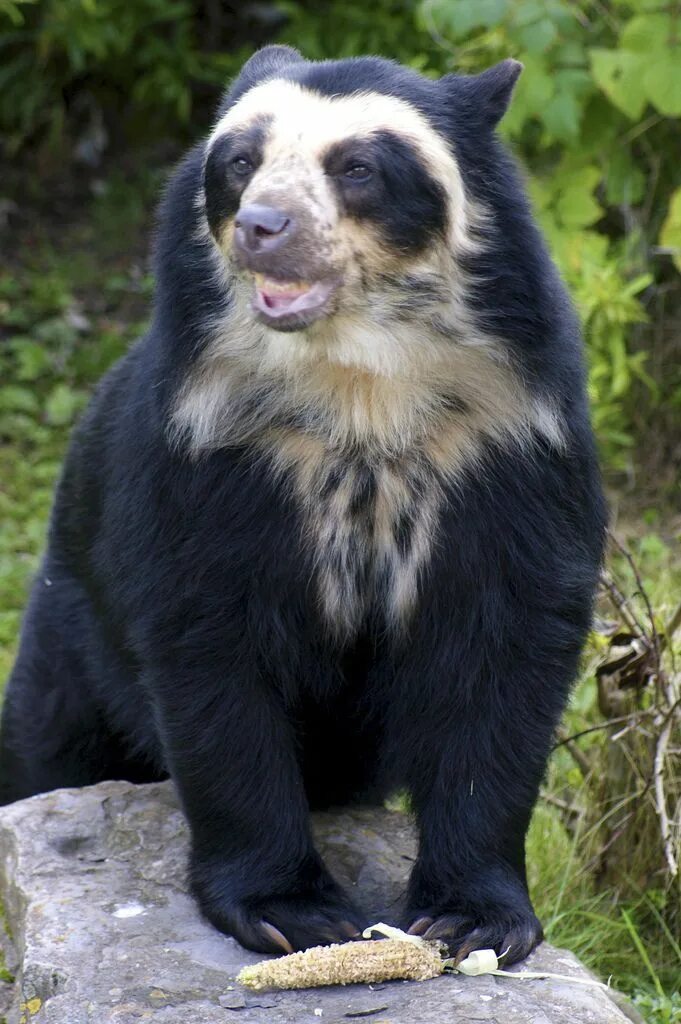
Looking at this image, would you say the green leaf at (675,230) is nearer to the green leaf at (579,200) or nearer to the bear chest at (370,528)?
the green leaf at (579,200)

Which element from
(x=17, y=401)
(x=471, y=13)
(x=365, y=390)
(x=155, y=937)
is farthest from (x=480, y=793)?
(x=17, y=401)

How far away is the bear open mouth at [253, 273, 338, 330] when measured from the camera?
327 cm

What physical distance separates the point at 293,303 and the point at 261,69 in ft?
2.43

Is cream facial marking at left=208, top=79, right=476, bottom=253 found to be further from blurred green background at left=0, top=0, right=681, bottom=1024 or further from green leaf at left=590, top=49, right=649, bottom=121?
green leaf at left=590, top=49, right=649, bottom=121

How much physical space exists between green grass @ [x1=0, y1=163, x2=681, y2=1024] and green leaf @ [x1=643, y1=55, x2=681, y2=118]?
6.00 ft

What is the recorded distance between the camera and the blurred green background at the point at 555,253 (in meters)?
4.70

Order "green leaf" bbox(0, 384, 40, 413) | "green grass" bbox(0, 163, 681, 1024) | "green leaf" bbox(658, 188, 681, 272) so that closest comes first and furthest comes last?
"green grass" bbox(0, 163, 681, 1024)
"green leaf" bbox(658, 188, 681, 272)
"green leaf" bbox(0, 384, 40, 413)

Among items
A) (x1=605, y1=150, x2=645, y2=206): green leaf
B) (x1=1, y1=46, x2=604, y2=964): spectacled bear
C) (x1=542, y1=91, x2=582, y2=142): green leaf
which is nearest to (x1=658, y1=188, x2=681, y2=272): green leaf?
(x1=542, y1=91, x2=582, y2=142): green leaf

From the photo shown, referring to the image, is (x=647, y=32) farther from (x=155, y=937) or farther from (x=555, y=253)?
(x=155, y=937)

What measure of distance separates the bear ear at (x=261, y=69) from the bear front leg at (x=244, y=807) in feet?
4.30

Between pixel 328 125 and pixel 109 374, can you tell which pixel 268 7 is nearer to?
pixel 109 374

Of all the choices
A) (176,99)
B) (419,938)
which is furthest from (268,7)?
(419,938)

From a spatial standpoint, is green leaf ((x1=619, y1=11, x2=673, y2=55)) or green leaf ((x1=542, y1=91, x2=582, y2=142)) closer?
green leaf ((x1=619, y1=11, x2=673, y2=55))

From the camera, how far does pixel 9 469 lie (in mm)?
8414
